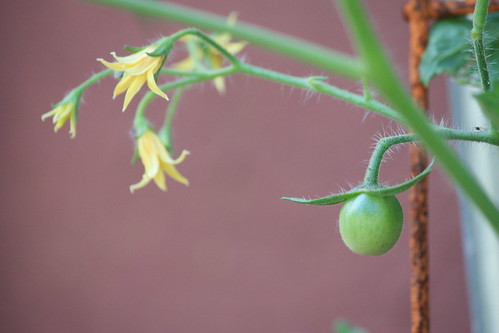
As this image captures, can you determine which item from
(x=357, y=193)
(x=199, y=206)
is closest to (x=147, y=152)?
(x=357, y=193)

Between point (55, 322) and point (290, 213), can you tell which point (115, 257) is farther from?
point (290, 213)

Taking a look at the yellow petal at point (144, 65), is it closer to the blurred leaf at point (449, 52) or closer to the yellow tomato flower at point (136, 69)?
the yellow tomato flower at point (136, 69)

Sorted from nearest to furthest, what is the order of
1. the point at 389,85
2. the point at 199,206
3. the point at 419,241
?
the point at 389,85 < the point at 419,241 < the point at 199,206

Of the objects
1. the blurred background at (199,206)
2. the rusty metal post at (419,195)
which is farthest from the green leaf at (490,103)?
the blurred background at (199,206)

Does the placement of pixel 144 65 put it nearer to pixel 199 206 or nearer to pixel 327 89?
pixel 327 89

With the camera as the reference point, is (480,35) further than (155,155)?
No

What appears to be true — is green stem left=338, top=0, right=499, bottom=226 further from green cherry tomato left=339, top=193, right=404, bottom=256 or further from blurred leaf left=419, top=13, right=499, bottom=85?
blurred leaf left=419, top=13, right=499, bottom=85
